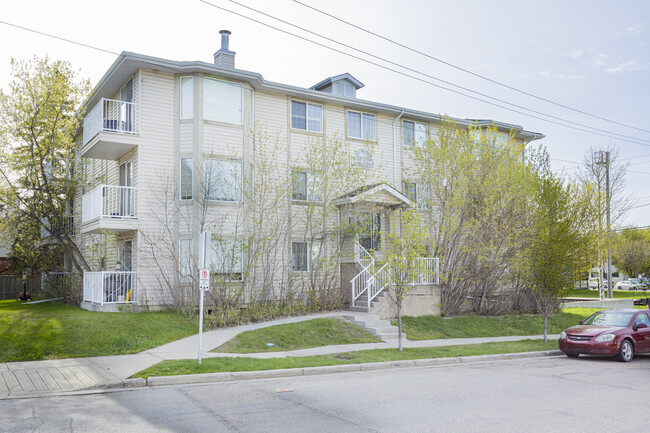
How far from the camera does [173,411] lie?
24.9 feet

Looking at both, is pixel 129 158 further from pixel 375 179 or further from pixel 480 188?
pixel 480 188

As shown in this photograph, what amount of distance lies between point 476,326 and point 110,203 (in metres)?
14.2

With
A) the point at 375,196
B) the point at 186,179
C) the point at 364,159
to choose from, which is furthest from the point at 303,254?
the point at 186,179

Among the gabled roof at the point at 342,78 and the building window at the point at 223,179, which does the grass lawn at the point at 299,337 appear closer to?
the building window at the point at 223,179

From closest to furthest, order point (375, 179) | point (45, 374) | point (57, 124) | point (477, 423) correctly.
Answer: point (477, 423), point (45, 374), point (57, 124), point (375, 179)

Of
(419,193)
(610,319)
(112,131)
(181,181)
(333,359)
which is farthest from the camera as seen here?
(419,193)

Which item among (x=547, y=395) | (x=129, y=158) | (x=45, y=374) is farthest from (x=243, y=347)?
(x=129, y=158)

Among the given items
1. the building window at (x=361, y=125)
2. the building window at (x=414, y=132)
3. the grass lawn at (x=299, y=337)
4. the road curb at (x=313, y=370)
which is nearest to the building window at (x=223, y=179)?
the grass lawn at (x=299, y=337)

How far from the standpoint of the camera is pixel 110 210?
19.7 metres

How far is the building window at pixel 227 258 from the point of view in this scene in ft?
60.3

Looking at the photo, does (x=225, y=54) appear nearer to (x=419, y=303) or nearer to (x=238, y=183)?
(x=238, y=183)

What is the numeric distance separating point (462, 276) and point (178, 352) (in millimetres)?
12294

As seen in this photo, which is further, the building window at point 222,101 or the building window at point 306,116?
the building window at point 306,116

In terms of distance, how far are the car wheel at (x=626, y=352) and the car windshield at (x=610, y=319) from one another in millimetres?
672
